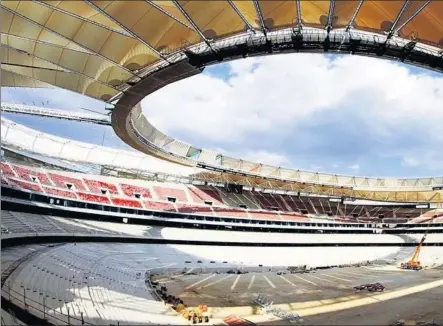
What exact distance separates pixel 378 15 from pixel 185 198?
2099 inches

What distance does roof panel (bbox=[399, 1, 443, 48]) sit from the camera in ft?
47.7

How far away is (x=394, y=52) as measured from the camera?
18.3 m

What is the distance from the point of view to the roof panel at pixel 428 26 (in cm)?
1455

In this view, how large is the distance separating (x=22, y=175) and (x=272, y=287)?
32.0 m

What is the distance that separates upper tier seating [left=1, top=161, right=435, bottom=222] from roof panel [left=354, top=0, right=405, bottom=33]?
38.8m

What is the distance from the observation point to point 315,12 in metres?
15.6

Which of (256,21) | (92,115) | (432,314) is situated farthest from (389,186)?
(256,21)

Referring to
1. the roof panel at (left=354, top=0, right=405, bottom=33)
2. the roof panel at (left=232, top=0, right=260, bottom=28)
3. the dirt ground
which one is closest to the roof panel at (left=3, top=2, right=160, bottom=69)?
the roof panel at (left=232, top=0, right=260, bottom=28)

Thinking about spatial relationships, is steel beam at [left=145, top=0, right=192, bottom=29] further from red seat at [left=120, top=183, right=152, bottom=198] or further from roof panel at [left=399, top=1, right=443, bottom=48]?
red seat at [left=120, top=183, right=152, bottom=198]

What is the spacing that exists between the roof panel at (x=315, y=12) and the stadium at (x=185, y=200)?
0.27 ft

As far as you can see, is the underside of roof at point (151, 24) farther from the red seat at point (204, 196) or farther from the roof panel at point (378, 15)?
the red seat at point (204, 196)

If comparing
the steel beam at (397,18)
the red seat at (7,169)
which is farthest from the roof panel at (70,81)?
the red seat at (7,169)

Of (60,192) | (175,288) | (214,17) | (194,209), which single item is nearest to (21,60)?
(214,17)

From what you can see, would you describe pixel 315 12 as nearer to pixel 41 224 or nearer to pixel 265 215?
pixel 41 224
